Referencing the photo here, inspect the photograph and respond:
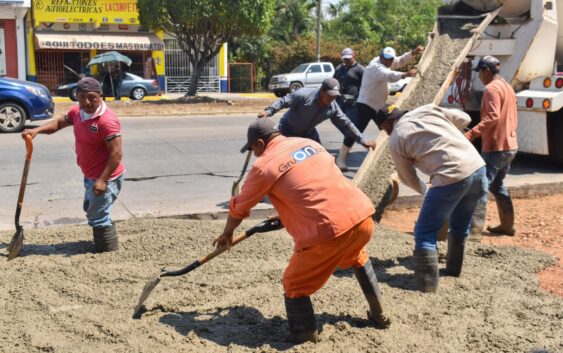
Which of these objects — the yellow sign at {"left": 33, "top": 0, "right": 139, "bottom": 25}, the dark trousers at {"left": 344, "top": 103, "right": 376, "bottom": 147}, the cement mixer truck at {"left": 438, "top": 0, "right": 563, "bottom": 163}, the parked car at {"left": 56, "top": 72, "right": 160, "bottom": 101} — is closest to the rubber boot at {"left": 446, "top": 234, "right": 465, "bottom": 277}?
the dark trousers at {"left": 344, "top": 103, "right": 376, "bottom": 147}

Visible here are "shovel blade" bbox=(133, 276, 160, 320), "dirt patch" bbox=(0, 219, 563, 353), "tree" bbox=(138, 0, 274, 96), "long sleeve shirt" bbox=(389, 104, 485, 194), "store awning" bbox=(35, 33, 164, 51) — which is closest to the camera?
"dirt patch" bbox=(0, 219, 563, 353)

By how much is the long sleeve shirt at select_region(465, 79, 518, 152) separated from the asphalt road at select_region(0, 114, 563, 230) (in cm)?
194

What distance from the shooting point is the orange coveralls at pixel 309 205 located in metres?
4.08

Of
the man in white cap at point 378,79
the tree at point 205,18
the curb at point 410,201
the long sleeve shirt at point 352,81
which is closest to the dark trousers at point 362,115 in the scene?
the man in white cap at point 378,79

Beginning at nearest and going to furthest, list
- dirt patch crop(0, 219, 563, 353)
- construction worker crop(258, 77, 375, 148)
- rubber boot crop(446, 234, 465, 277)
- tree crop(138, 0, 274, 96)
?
dirt patch crop(0, 219, 563, 353) < rubber boot crop(446, 234, 465, 277) < construction worker crop(258, 77, 375, 148) < tree crop(138, 0, 274, 96)

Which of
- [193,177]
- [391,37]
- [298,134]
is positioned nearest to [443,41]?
[298,134]

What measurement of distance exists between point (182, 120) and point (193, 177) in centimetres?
850

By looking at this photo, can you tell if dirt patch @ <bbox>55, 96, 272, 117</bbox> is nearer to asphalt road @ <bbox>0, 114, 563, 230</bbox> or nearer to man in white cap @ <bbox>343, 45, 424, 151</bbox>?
asphalt road @ <bbox>0, 114, 563, 230</bbox>

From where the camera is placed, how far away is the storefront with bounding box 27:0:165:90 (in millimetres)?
30641

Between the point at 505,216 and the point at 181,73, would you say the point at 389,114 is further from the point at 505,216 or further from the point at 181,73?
the point at 181,73

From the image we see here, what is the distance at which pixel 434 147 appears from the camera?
5090 mm

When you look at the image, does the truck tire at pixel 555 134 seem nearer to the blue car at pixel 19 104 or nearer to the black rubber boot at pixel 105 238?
the black rubber boot at pixel 105 238

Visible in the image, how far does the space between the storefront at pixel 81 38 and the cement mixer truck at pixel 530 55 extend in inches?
894

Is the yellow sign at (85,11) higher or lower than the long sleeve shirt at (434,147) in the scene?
higher
